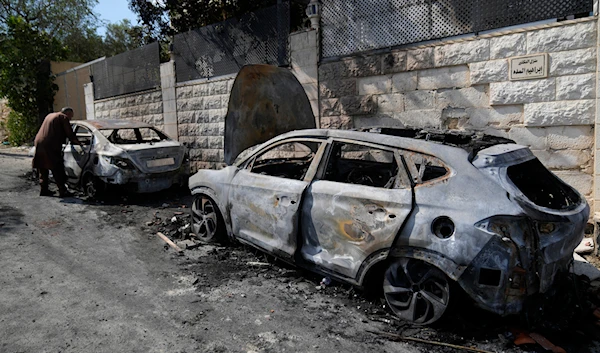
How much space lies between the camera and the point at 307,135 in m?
4.41

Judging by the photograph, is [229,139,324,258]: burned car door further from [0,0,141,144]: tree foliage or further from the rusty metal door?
[0,0,141,144]: tree foliage

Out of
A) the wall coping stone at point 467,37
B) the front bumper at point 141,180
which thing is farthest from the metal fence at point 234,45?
the front bumper at point 141,180

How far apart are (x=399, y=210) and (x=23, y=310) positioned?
11.3ft

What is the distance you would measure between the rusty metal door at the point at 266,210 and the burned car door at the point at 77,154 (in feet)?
16.1

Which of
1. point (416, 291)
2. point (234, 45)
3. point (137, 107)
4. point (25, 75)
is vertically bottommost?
point (416, 291)

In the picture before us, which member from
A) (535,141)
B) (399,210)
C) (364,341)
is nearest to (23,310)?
(364,341)

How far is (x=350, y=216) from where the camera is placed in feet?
11.9

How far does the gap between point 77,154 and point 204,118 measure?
3.00m

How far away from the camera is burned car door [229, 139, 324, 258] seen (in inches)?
163

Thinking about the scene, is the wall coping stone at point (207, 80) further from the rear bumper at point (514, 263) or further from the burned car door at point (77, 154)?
the rear bumper at point (514, 263)

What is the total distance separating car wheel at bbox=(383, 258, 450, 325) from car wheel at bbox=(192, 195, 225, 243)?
8.41ft

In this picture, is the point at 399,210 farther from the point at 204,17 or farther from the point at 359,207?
the point at 204,17

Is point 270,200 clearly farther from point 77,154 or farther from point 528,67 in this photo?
point 77,154

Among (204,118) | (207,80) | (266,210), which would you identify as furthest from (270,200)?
(207,80)
